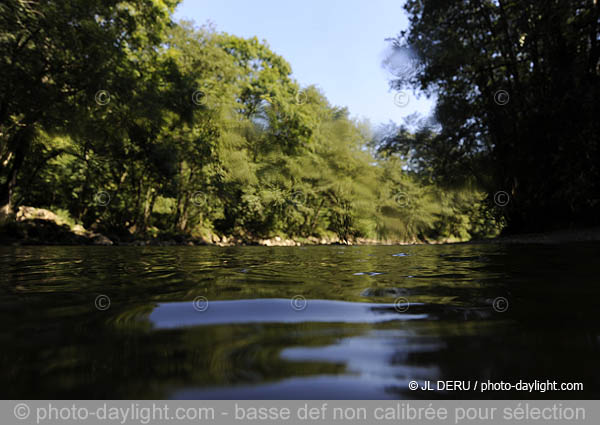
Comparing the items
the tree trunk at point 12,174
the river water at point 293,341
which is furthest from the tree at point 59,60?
the river water at point 293,341

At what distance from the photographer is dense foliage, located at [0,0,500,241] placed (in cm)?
1232

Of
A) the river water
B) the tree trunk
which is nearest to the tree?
the tree trunk

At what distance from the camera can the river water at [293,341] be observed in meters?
1.04

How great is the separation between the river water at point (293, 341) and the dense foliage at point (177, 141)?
1307 cm

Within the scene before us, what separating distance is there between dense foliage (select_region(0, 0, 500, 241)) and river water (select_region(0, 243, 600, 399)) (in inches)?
515

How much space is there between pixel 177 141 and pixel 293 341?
21734 millimetres

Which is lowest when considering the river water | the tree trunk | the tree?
the river water

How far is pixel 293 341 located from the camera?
145 centimetres

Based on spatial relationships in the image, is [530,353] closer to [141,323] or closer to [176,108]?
[141,323]

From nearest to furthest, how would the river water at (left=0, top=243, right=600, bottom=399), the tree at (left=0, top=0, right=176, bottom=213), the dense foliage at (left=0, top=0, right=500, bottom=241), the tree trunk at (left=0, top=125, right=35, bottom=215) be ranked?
the river water at (left=0, top=243, right=600, bottom=399), the tree at (left=0, top=0, right=176, bottom=213), the dense foliage at (left=0, top=0, right=500, bottom=241), the tree trunk at (left=0, top=125, right=35, bottom=215)

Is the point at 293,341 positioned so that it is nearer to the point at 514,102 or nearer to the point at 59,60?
the point at 59,60

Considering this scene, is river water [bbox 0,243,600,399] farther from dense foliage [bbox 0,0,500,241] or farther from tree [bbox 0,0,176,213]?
dense foliage [bbox 0,0,500,241]

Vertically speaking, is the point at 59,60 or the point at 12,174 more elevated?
the point at 59,60

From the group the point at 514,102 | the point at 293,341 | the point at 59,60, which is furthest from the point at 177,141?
the point at 293,341
